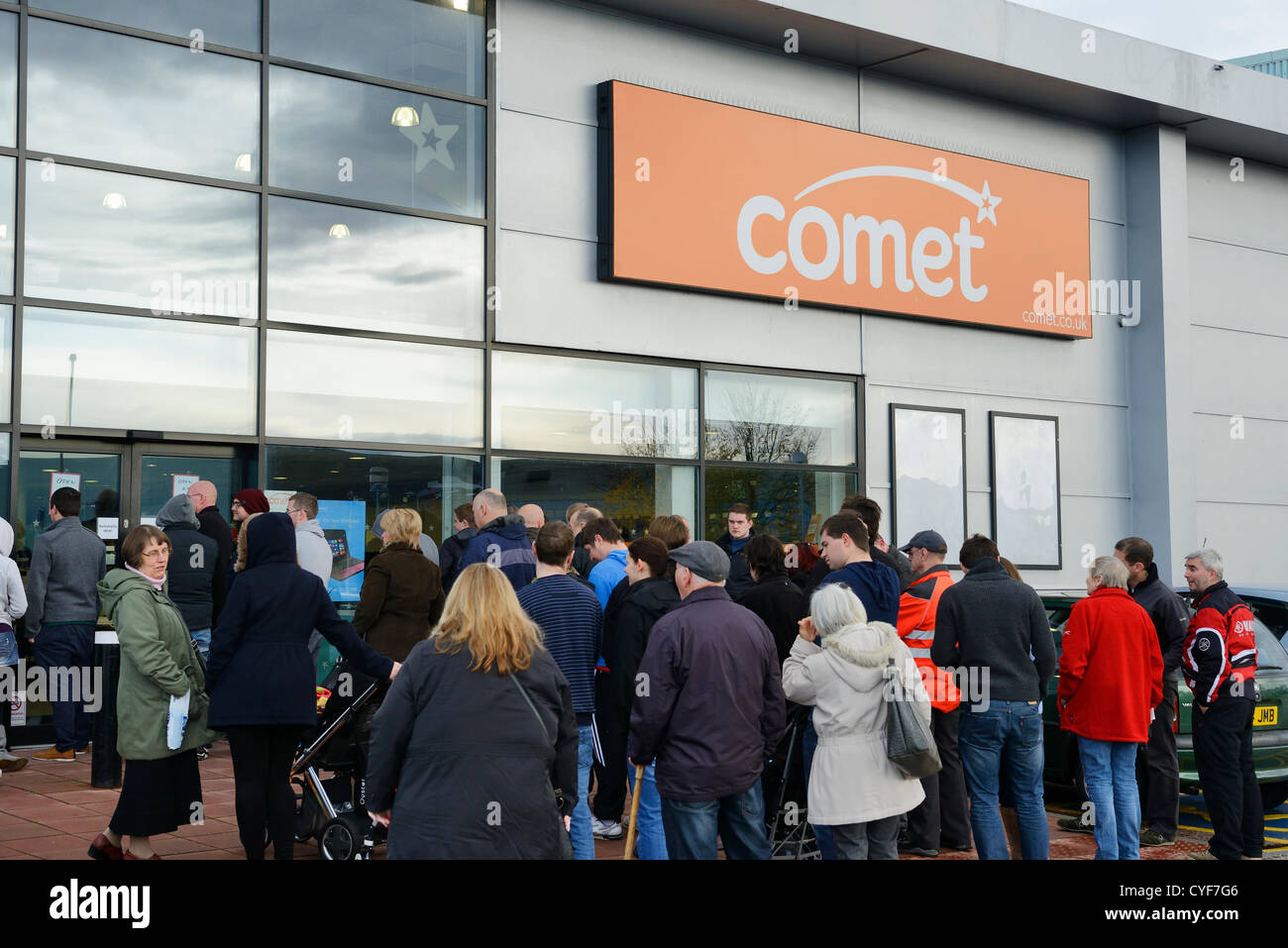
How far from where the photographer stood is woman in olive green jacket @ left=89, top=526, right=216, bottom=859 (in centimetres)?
695

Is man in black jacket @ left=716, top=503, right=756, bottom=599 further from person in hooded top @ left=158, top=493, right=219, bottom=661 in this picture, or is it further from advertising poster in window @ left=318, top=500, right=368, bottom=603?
person in hooded top @ left=158, top=493, right=219, bottom=661

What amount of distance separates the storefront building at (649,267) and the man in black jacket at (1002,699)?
6916mm

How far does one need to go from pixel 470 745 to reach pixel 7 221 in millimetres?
8483

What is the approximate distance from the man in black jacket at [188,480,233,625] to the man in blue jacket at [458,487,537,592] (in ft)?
9.46

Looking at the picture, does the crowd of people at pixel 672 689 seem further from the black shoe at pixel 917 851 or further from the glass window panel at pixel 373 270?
the glass window panel at pixel 373 270

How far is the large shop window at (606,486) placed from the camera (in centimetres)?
1359

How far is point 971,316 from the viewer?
1691cm

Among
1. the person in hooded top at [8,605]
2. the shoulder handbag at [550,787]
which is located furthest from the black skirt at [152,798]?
the person in hooded top at [8,605]

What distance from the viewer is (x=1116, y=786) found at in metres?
7.73

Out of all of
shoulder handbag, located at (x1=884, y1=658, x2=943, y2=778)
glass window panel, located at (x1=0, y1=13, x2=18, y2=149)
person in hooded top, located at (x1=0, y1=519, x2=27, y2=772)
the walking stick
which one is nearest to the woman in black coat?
the walking stick

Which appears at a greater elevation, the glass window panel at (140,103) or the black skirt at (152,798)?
the glass window panel at (140,103)

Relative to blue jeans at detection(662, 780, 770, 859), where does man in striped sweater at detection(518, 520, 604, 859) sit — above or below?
above

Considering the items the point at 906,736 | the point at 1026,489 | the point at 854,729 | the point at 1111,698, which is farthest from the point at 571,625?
the point at 1026,489
